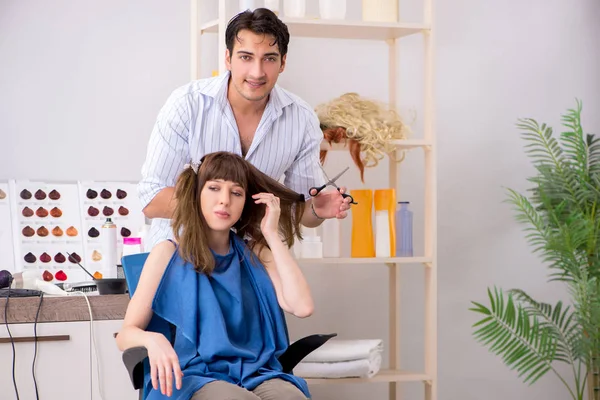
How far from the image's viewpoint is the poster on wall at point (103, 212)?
3.01 metres

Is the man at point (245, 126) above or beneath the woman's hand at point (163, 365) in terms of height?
above

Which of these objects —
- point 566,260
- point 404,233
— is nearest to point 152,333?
point 404,233

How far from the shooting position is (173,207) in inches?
91.0

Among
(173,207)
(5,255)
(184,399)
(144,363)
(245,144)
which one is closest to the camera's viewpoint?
(184,399)

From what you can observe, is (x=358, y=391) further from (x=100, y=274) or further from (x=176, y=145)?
(x=176, y=145)

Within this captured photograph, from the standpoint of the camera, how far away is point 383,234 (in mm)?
3162

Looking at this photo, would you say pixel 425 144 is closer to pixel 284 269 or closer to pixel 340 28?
pixel 340 28

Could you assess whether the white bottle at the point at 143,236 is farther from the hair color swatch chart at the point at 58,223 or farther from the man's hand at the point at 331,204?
the man's hand at the point at 331,204

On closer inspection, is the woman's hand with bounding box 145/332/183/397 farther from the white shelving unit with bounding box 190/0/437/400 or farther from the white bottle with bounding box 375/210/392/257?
the white bottle with bounding box 375/210/392/257

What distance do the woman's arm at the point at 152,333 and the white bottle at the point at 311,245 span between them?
96 cm

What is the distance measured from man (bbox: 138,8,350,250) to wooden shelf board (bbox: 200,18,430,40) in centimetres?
57

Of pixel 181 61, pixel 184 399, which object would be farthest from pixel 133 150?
pixel 184 399

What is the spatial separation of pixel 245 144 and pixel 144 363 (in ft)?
2.53

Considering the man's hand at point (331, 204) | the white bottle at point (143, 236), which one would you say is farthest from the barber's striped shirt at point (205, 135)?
the white bottle at point (143, 236)
